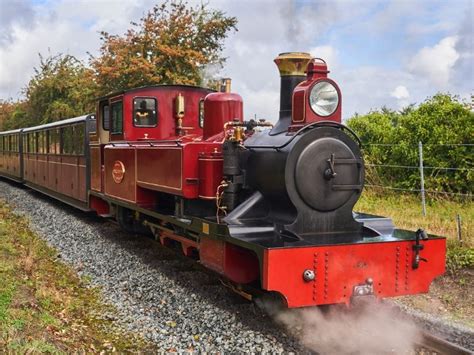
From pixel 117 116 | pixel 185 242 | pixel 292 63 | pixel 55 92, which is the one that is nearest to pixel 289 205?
pixel 292 63

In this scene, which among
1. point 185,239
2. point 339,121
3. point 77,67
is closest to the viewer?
point 339,121

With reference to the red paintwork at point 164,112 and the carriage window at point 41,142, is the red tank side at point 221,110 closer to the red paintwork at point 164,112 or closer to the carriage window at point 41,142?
the red paintwork at point 164,112

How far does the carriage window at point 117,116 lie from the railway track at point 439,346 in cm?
510

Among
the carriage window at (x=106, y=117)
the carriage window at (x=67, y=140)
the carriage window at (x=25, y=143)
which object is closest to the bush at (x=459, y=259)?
the carriage window at (x=106, y=117)

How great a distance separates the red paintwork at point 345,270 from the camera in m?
4.06

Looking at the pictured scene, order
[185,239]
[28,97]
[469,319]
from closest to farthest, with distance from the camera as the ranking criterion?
[469,319] < [185,239] < [28,97]

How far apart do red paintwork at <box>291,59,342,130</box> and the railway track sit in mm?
2123

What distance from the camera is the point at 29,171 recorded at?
16.6 meters

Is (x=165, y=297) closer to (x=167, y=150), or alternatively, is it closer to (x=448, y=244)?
(x=167, y=150)

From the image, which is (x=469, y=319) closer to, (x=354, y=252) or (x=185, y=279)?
(x=354, y=252)

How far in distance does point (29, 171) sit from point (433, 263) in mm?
14615

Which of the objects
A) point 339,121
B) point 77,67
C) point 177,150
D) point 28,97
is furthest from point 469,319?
point 28,97

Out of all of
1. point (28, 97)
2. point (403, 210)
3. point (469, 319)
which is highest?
point (28, 97)

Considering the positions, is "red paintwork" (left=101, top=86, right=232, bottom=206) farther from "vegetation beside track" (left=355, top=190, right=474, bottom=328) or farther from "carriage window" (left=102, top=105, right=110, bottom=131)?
"vegetation beside track" (left=355, top=190, right=474, bottom=328)
